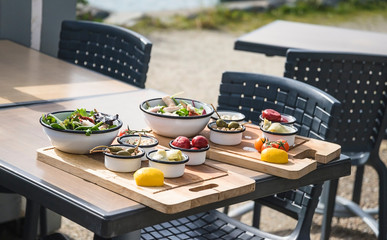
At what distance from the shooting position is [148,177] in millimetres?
1555

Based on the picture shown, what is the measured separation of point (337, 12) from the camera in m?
10.9

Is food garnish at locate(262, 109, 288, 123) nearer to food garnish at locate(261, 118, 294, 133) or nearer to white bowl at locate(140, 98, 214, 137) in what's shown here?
food garnish at locate(261, 118, 294, 133)

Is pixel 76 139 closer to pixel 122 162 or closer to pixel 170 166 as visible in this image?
pixel 122 162

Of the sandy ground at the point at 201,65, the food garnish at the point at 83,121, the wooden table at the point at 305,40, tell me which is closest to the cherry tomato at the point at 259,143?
the food garnish at the point at 83,121

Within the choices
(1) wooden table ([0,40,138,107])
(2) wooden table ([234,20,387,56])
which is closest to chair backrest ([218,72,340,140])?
(1) wooden table ([0,40,138,107])

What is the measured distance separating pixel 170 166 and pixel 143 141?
18cm

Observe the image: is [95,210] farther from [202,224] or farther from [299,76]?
[299,76]

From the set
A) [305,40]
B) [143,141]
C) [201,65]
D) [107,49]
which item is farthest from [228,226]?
[201,65]

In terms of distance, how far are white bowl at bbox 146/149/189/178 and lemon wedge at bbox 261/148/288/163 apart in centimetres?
25

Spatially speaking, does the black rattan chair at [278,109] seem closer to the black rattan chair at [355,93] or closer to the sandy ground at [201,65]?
the black rattan chair at [355,93]

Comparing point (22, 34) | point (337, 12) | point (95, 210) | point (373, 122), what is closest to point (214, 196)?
point (95, 210)

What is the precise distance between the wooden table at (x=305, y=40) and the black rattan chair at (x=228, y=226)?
1302 mm

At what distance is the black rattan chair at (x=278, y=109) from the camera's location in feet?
7.22

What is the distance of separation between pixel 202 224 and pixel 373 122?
1147 mm
